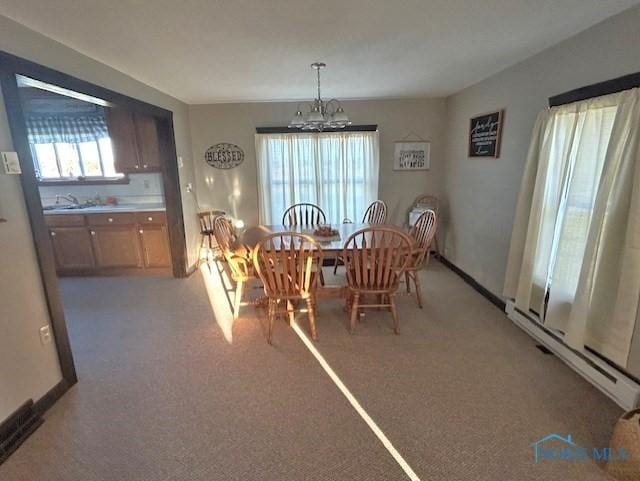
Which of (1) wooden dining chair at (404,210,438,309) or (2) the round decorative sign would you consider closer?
(1) wooden dining chair at (404,210,438,309)

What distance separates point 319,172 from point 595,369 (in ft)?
11.5

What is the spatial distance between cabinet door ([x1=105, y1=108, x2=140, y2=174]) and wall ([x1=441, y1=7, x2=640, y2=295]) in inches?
156

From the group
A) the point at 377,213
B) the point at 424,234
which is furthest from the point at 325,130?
the point at 424,234

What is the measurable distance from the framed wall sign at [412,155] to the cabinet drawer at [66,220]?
4.07 meters

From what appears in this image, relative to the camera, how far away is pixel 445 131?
440cm

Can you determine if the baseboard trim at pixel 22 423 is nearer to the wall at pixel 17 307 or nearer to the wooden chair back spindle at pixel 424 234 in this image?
the wall at pixel 17 307

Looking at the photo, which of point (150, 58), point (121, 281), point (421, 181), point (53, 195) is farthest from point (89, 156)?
point (421, 181)

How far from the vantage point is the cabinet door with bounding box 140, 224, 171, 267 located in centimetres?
392

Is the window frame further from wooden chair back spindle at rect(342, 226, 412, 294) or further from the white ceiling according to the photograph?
wooden chair back spindle at rect(342, 226, 412, 294)

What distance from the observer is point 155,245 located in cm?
399

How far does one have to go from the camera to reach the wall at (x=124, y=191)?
4238 millimetres

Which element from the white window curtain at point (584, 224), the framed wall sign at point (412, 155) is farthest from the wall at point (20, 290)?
the framed wall sign at point (412, 155)

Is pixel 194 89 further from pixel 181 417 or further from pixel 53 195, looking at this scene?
pixel 181 417

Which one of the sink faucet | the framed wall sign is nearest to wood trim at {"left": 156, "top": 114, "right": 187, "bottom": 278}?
the sink faucet
